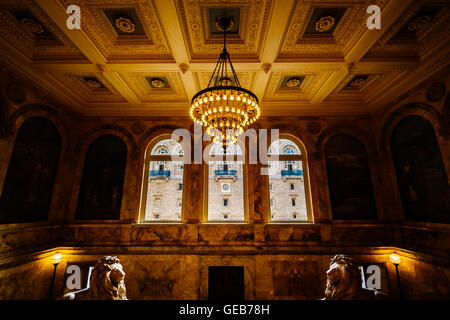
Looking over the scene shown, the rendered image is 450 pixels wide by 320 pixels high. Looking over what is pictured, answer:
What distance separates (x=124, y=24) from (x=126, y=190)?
4.88m

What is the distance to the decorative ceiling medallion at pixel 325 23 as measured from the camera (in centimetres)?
377

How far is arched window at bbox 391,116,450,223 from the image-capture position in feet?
14.9

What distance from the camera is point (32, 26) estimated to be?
387cm

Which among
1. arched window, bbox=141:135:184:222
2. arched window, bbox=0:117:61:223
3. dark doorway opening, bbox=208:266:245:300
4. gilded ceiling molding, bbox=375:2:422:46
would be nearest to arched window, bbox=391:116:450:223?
gilded ceiling molding, bbox=375:2:422:46

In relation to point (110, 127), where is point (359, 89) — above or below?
above

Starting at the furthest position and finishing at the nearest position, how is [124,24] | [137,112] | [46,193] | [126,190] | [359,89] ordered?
1. [137,112]
2. [126,190]
3. [359,89]
4. [46,193]
5. [124,24]

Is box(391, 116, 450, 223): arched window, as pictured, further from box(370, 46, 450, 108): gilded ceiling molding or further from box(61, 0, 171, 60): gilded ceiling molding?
box(61, 0, 171, 60): gilded ceiling molding

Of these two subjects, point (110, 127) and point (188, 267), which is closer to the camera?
point (188, 267)

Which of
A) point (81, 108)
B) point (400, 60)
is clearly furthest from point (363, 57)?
point (81, 108)

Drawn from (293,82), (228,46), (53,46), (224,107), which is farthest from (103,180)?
(293,82)

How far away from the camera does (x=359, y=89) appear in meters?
6.02

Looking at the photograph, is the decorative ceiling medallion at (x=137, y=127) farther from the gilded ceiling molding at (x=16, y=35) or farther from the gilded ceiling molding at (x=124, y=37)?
the gilded ceiling molding at (x=16, y=35)

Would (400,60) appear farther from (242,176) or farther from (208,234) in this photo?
(208,234)

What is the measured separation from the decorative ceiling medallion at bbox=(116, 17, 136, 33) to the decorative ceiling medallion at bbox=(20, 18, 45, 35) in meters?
1.64
